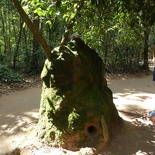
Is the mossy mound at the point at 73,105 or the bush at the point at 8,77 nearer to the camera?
the mossy mound at the point at 73,105

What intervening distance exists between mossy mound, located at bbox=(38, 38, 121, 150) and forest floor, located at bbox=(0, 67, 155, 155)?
9.4 inches

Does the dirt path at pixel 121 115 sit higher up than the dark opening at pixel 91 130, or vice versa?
the dark opening at pixel 91 130

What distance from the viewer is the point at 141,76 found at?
12.3 m

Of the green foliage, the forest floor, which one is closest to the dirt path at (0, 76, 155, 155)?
the forest floor

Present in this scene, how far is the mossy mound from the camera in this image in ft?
14.3

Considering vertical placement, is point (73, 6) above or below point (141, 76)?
above

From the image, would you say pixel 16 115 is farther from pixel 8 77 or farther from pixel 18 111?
pixel 8 77

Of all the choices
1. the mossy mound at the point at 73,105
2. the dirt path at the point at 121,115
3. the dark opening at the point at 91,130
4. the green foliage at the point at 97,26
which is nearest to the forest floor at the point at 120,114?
the dirt path at the point at 121,115

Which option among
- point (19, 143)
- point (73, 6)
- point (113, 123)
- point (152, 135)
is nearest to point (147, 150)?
point (152, 135)

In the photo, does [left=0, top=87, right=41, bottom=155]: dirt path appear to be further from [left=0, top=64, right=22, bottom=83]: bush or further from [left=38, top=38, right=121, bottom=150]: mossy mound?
[left=0, top=64, right=22, bottom=83]: bush

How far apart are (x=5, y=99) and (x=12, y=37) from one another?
1244 centimetres

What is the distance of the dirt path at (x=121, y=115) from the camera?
444 cm

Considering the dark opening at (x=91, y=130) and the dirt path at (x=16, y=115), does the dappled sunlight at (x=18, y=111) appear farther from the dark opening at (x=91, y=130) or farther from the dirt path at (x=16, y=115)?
the dark opening at (x=91, y=130)

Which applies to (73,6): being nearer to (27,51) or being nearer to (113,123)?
(113,123)
